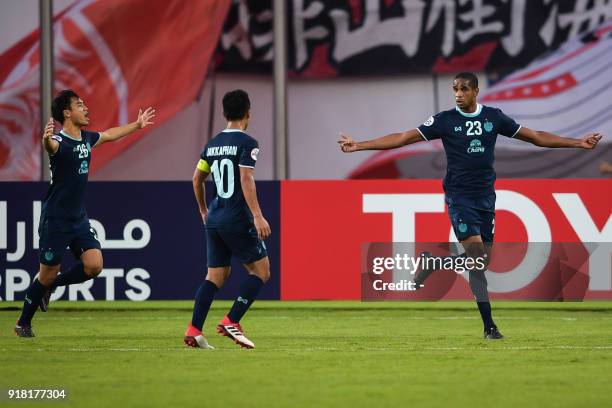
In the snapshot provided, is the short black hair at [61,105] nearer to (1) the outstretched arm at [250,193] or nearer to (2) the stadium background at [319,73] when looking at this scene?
(1) the outstretched arm at [250,193]

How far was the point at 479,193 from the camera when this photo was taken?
10.0 m

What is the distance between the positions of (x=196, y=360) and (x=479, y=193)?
2771mm

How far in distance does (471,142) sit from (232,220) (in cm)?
209

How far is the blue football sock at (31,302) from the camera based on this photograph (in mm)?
10156

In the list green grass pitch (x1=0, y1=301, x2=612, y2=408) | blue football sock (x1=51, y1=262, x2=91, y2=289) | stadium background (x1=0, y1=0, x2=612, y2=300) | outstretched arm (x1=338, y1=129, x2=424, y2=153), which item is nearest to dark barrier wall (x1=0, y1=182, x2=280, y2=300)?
green grass pitch (x1=0, y1=301, x2=612, y2=408)

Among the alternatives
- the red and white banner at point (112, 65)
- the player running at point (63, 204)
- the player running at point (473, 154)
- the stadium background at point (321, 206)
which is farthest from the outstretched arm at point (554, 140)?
the red and white banner at point (112, 65)

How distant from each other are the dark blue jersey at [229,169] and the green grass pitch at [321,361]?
936 mm

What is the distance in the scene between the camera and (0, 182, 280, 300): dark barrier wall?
1345 cm

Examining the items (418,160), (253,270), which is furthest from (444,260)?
(418,160)

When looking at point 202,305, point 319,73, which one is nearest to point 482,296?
point 202,305

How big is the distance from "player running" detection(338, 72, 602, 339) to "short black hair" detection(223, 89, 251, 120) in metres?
1.16

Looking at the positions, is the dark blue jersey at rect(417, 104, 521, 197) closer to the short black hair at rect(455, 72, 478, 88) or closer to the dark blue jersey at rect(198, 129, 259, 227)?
the short black hair at rect(455, 72, 478, 88)

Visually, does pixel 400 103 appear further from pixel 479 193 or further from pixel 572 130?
pixel 479 193

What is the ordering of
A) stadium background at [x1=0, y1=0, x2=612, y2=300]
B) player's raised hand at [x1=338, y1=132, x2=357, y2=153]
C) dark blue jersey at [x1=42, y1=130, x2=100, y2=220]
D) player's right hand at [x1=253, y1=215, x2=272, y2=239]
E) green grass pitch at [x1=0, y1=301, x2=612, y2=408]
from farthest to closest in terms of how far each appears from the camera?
stadium background at [x1=0, y1=0, x2=612, y2=300], dark blue jersey at [x1=42, y1=130, x2=100, y2=220], player's raised hand at [x1=338, y1=132, x2=357, y2=153], player's right hand at [x1=253, y1=215, x2=272, y2=239], green grass pitch at [x1=0, y1=301, x2=612, y2=408]
